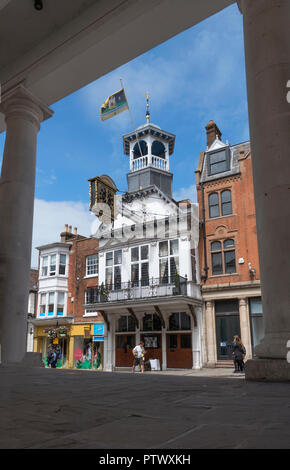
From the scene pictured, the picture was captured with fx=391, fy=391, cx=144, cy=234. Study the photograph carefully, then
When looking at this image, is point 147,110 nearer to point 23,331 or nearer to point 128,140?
point 128,140

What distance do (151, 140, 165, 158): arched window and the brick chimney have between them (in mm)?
7758

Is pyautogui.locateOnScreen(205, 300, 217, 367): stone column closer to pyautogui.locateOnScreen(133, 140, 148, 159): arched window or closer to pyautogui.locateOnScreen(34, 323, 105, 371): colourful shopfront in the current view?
pyautogui.locateOnScreen(34, 323, 105, 371): colourful shopfront

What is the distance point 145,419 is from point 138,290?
20.8m

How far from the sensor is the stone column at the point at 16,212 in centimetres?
624

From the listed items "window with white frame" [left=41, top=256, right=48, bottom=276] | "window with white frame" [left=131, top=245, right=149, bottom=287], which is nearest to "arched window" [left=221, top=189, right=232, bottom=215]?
"window with white frame" [left=131, top=245, right=149, bottom=287]

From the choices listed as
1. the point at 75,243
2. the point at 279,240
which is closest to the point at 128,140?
the point at 75,243

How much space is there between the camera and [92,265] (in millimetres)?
26312

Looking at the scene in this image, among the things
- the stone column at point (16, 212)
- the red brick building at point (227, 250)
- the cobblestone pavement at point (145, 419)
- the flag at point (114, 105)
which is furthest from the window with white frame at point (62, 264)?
the cobblestone pavement at point (145, 419)

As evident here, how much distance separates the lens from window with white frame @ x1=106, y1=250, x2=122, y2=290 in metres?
23.8

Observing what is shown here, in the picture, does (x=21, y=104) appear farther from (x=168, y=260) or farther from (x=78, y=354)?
(x=78, y=354)

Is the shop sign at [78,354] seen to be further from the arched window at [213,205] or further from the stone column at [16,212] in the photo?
the stone column at [16,212]

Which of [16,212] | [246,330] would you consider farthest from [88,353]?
[16,212]

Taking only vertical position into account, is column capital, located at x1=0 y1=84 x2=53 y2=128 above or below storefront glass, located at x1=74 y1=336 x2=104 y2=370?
above
